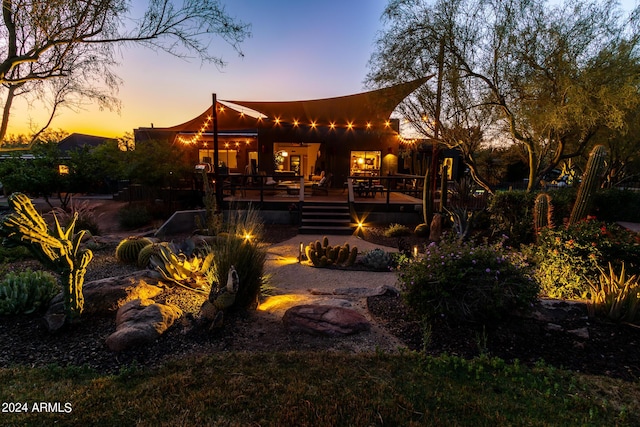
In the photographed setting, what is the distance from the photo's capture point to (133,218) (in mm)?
10273

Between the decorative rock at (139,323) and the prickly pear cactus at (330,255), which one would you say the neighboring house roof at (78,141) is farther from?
the decorative rock at (139,323)

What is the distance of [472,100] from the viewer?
931 cm

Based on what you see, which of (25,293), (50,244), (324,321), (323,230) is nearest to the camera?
(50,244)

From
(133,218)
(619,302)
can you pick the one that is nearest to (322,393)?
(619,302)

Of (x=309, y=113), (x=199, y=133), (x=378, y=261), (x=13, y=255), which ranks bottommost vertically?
(x=378, y=261)

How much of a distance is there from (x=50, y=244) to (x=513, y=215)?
8.96 m

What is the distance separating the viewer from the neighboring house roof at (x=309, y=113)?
12.2 meters

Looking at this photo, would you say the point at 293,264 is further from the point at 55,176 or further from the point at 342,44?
the point at 55,176

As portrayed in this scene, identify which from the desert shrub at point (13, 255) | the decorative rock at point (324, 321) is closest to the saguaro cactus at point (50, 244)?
the decorative rock at point (324, 321)

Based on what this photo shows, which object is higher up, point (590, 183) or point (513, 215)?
point (590, 183)

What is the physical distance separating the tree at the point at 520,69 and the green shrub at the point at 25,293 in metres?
9.32

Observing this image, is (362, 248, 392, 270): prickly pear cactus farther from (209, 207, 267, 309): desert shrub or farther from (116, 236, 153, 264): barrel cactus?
(116, 236, 153, 264): barrel cactus

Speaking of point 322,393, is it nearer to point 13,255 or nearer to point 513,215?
point 13,255

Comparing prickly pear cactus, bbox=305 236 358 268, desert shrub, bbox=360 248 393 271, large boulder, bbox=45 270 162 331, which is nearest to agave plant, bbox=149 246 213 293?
large boulder, bbox=45 270 162 331
